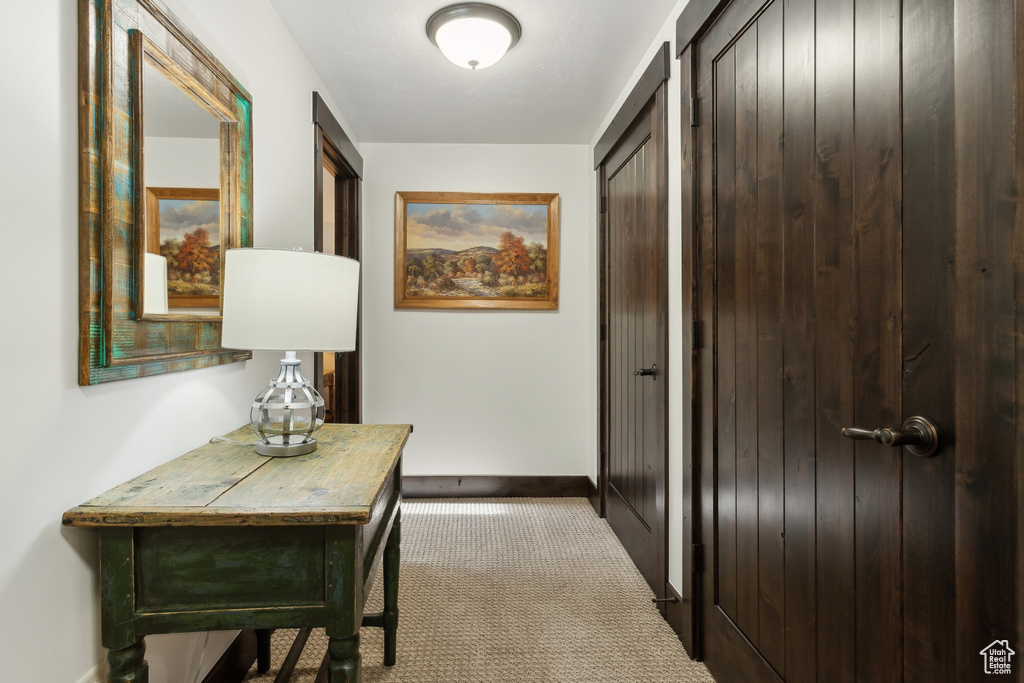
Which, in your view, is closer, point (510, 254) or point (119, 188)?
point (119, 188)

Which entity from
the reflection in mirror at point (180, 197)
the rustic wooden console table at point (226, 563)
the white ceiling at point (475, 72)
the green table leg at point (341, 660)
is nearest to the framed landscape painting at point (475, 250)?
the white ceiling at point (475, 72)

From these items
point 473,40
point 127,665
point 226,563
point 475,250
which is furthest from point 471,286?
A: point 127,665

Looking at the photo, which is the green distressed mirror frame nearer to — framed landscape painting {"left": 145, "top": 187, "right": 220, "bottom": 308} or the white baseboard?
framed landscape painting {"left": 145, "top": 187, "right": 220, "bottom": 308}

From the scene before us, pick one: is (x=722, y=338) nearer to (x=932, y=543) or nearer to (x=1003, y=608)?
(x=932, y=543)

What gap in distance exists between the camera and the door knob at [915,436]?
0.83 meters

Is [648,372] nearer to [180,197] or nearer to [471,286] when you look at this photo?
[471,286]

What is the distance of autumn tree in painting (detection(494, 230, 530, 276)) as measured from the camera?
330 centimetres

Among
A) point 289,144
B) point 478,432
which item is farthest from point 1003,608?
point 478,432

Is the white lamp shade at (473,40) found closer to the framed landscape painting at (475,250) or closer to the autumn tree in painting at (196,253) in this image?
the autumn tree in painting at (196,253)

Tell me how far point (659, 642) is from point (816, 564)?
91 cm

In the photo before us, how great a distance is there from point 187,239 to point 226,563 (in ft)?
2.73

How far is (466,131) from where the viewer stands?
3070mm

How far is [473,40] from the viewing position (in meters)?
1.91

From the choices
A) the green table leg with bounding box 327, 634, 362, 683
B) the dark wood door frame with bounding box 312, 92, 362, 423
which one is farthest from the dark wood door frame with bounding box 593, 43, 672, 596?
the dark wood door frame with bounding box 312, 92, 362, 423
